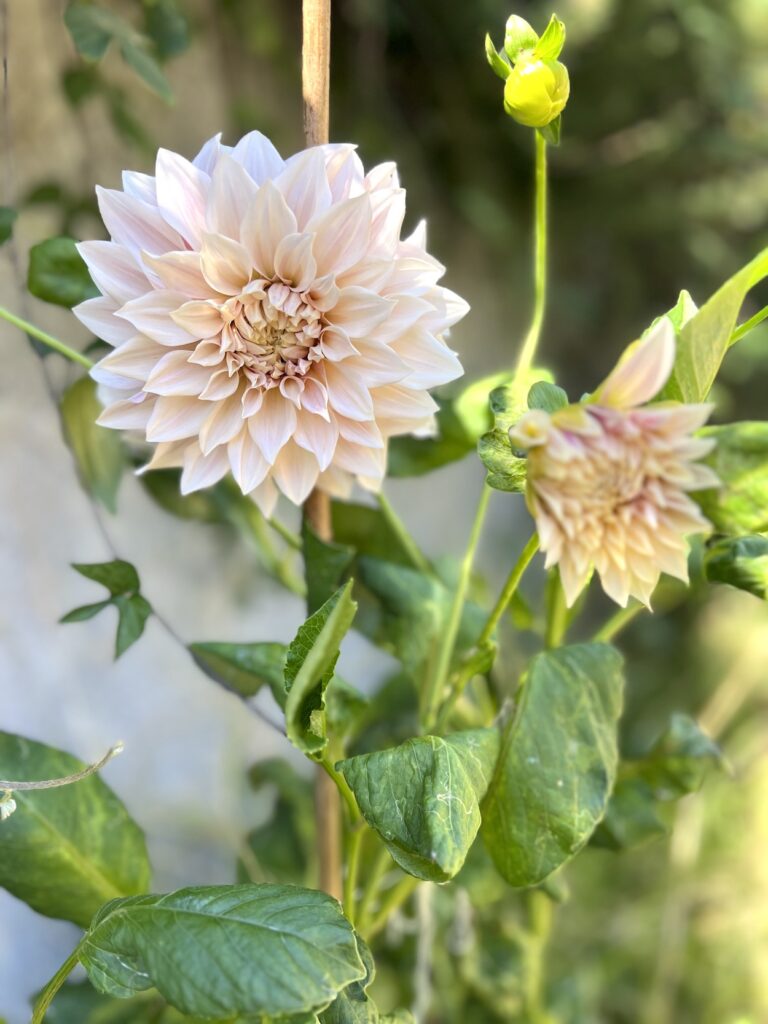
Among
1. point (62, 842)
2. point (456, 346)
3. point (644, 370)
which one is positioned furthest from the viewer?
point (456, 346)

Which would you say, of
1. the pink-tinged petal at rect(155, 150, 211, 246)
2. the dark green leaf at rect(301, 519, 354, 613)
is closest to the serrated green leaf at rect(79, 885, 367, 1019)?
the dark green leaf at rect(301, 519, 354, 613)

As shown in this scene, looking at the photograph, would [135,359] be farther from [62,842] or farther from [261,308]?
[62,842]

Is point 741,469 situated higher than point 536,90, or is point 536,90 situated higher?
point 536,90

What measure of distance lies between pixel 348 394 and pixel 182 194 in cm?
10

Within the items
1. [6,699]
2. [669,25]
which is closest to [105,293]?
[6,699]

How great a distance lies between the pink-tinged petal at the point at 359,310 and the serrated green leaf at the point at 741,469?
0.12 metres

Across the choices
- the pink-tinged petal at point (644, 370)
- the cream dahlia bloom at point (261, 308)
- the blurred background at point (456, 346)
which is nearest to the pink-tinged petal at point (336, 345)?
the cream dahlia bloom at point (261, 308)

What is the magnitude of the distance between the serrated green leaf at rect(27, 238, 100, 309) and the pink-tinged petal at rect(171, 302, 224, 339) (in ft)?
0.41

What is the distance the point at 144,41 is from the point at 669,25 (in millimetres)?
515

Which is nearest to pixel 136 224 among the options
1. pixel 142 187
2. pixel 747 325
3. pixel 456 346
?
pixel 142 187

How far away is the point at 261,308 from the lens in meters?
0.33

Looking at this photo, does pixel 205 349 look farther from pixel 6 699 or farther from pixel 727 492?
pixel 6 699

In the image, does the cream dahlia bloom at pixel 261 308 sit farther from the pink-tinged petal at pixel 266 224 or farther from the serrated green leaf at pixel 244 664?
the serrated green leaf at pixel 244 664

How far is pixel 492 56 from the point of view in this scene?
35cm
